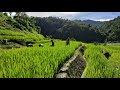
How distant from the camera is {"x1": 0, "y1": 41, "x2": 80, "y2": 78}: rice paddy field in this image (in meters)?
4.84

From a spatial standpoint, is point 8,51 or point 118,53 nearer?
point 8,51

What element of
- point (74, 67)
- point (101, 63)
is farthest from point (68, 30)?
point (101, 63)

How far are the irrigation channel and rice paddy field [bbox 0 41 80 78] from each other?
4.6 inches

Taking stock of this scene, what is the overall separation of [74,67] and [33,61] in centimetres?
120

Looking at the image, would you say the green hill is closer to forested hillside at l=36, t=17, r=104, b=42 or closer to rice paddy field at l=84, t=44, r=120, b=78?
forested hillside at l=36, t=17, r=104, b=42

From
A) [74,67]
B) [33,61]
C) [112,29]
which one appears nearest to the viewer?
[33,61]

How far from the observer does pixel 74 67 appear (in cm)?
625

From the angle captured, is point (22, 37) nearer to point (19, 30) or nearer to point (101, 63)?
point (19, 30)

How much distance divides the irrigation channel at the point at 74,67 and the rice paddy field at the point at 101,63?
0.49ft

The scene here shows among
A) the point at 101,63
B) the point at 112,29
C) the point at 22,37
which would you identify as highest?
the point at 112,29

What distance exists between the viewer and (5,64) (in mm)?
5160

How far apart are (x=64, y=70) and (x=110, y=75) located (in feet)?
3.27
